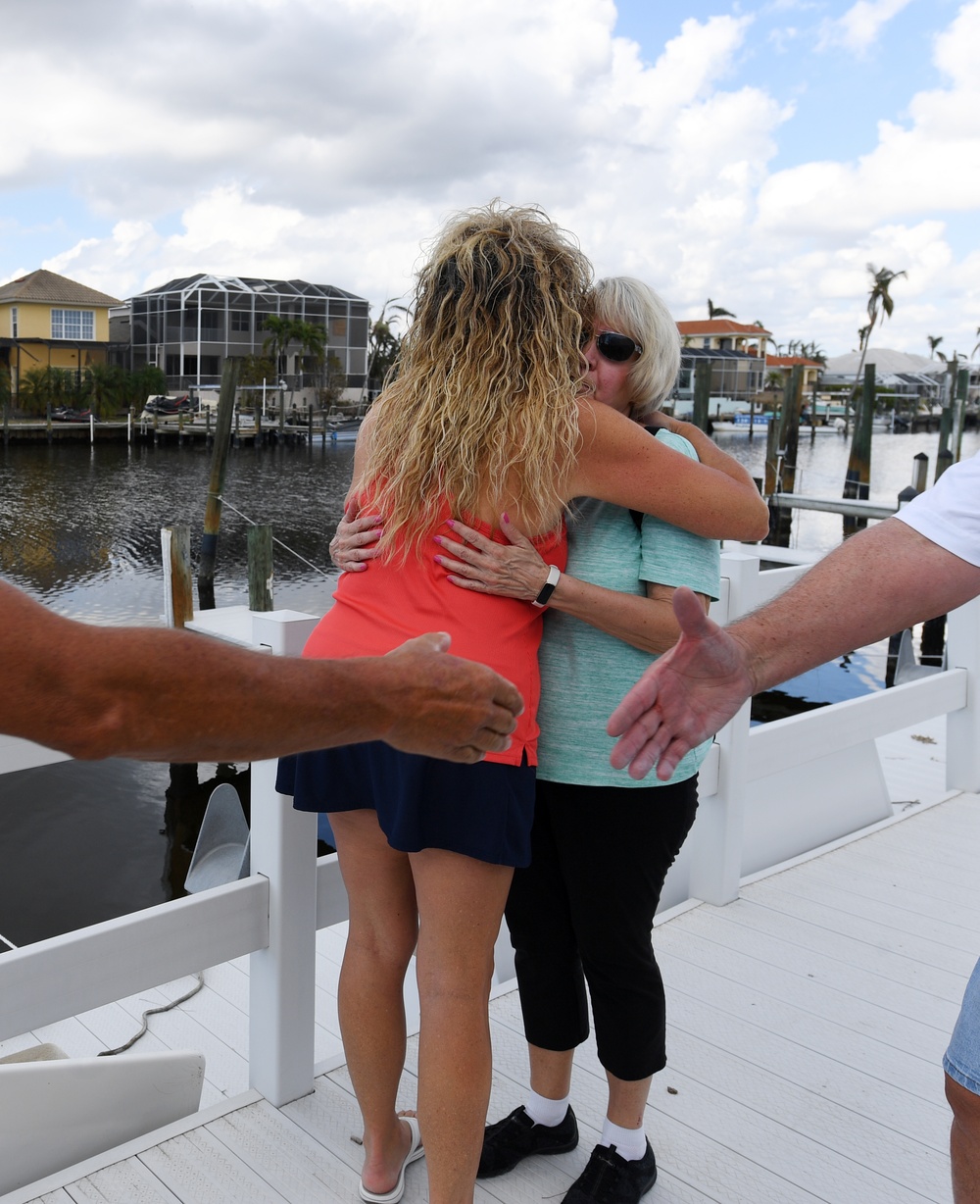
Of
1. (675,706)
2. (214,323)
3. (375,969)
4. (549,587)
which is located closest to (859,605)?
(675,706)

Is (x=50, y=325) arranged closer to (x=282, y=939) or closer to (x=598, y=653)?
(x=282, y=939)

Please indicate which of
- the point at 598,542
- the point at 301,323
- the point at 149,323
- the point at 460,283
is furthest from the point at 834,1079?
the point at 149,323

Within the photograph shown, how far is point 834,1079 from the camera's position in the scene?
2314 mm

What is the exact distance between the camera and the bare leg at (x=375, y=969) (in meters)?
1.70

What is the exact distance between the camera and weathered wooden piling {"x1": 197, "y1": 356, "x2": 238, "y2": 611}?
Result: 677 inches

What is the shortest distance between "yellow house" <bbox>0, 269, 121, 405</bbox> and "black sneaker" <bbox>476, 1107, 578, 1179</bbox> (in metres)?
51.5

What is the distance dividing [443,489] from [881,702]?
242 centimetres

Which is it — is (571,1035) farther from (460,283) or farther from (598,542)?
(460,283)

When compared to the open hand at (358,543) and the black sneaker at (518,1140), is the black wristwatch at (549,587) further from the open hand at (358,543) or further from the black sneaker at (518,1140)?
the black sneaker at (518,1140)

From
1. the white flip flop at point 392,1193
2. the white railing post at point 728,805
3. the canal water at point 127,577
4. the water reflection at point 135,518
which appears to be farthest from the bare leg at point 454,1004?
the water reflection at point 135,518

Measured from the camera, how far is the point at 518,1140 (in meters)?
2.01

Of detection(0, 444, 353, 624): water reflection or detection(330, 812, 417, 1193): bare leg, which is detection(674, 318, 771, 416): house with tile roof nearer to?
detection(0, 444, 353, 624): water reflection

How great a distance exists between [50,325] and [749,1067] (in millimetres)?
54834

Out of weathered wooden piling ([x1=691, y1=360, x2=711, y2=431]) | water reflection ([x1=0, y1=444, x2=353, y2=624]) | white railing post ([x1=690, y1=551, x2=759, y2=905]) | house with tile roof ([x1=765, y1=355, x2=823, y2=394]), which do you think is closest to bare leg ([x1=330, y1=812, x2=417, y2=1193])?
white railing post ([x1=690, y1=551, x2=759, y2=905])
